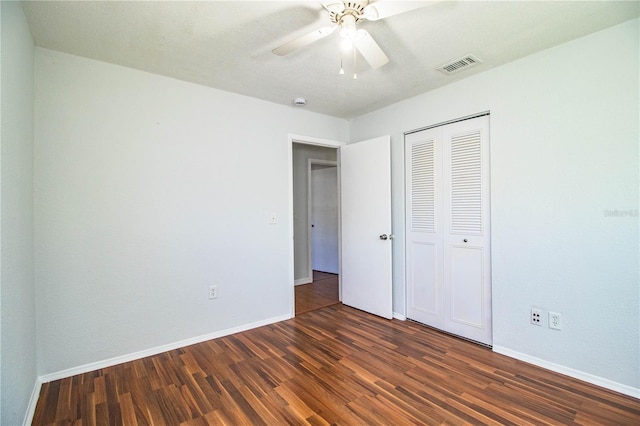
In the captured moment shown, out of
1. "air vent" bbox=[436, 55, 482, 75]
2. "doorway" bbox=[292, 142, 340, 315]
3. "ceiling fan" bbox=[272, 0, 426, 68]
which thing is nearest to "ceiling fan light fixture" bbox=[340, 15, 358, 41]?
"ceiling fan" bbox=[272, 0, 426, 68]

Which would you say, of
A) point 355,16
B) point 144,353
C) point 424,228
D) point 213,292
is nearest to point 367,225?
point 424,228

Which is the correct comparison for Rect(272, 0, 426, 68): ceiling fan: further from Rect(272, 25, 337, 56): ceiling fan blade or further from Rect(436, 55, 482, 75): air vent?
Rect(436, 55, 482, 75): air vent

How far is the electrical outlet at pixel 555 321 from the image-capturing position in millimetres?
2195

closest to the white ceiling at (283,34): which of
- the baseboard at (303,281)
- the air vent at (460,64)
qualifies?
the air vent at (460,64)

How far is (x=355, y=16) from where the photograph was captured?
1606mm

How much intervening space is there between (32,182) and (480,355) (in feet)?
12.0

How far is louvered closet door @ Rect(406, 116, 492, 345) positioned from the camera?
2672 mm

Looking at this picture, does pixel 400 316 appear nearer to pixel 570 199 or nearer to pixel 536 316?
pixel 536 316

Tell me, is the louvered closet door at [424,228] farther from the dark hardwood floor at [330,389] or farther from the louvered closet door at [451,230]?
the dark hardwood floor at [330,389]

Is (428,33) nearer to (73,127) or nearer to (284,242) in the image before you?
(284,242)

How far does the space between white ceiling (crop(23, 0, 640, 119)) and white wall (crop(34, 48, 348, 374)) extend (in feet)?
1.01

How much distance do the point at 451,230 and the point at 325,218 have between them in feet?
11.0

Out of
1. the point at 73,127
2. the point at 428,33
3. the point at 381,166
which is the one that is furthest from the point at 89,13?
the point at 381,166

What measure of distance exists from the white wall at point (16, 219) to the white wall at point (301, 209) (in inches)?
129
